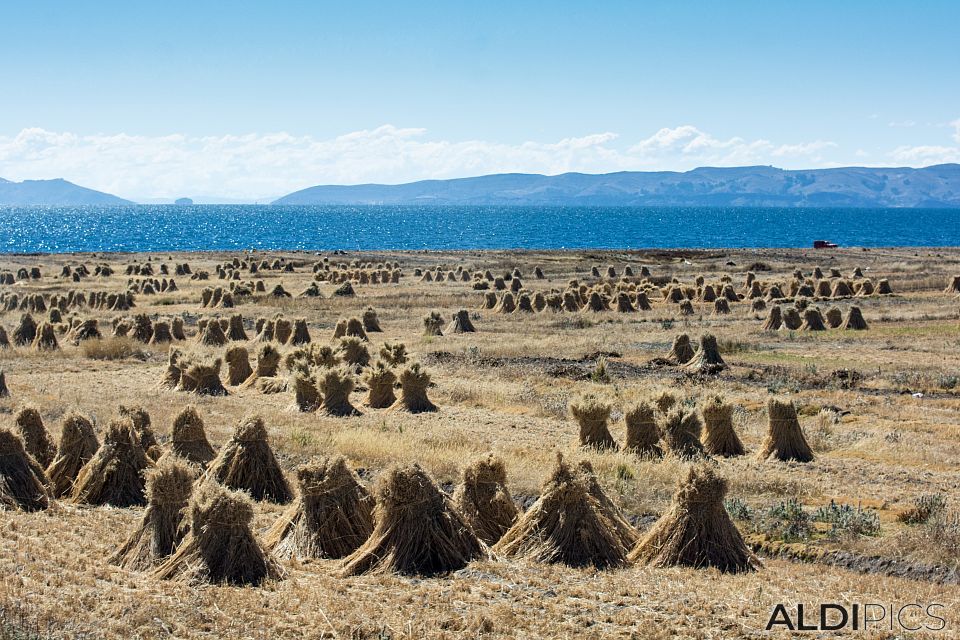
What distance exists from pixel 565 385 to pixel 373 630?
53.6ft

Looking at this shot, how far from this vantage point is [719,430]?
16.9 metres

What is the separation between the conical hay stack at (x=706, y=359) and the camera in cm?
2620

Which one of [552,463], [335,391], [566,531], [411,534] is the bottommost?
[335,391]

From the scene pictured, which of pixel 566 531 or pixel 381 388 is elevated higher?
pixel 566 531

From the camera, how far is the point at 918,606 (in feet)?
30.4

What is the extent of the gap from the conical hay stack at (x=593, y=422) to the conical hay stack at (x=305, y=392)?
6.71m

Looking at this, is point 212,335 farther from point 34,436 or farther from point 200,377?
point 34,436

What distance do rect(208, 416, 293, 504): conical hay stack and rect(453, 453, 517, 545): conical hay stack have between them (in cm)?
315

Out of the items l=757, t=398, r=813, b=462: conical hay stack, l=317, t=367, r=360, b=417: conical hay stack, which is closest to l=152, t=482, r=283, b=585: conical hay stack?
l=757, t=398, r=813, b=462: conical hay stack

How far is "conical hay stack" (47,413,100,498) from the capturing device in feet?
44.2

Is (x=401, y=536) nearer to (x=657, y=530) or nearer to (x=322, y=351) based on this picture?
(x=657, y=530)

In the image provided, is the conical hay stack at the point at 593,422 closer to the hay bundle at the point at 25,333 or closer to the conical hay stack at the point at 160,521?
the conical hay stack at the point at 160,521

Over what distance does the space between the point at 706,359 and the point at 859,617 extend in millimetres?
17836

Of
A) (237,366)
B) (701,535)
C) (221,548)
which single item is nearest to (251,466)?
(221,548)
